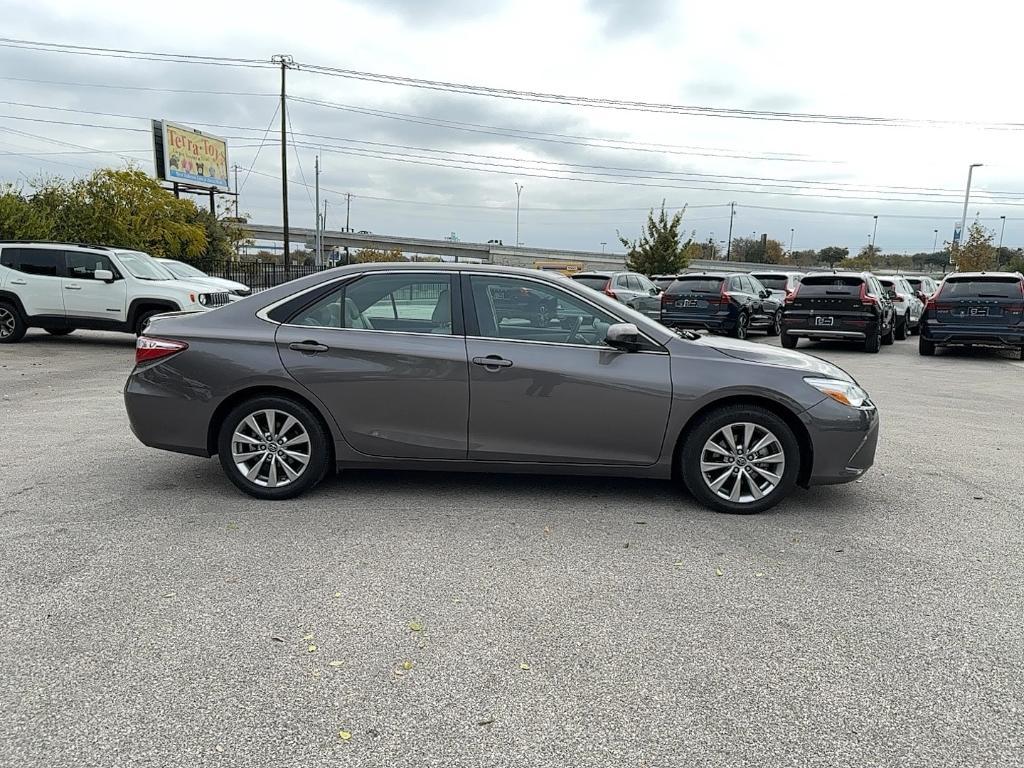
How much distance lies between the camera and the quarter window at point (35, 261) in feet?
44.5

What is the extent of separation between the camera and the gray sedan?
4809 millimetres

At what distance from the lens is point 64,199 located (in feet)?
90.6

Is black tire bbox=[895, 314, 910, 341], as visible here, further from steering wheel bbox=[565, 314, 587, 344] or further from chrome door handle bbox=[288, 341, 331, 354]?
chrome door handle bbox=[288, 341, 331, 354]

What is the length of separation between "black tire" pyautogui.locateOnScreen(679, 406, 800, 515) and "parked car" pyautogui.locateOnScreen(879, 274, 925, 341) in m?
15.3

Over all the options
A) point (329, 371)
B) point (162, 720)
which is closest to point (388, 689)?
point (162, 720)

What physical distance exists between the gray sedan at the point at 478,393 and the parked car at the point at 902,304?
15306 mm

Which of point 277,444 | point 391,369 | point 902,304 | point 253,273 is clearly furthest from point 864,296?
point 253,273

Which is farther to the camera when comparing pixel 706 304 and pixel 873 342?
pixel 706 304

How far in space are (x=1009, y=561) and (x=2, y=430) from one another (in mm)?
8013

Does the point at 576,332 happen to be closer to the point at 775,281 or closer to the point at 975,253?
the point at 775,281

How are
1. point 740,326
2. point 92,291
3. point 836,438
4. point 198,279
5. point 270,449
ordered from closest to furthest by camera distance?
1. point 836,438
2. point 270,449
3. point 92,291
4. point 198,279
5. point 740,326

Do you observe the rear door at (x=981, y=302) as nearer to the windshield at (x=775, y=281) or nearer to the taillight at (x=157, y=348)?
the windshield at (x=775, y=281)

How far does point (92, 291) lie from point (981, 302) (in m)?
16.2

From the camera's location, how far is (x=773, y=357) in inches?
198
